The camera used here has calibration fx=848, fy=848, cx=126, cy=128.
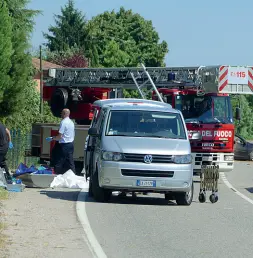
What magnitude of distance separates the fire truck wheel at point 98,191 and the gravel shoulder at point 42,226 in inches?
21.2

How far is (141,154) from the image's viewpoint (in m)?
17.2

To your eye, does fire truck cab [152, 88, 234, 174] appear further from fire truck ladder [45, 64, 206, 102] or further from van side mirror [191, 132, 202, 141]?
fire truck ladder [45, 64, 206, 102]

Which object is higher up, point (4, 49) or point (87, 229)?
point (4, 49)

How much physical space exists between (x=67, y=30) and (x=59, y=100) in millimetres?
65649

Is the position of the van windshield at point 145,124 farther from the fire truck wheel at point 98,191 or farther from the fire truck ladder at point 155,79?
the fire truck ladder at point 155,79

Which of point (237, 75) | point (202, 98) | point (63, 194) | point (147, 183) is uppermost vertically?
point (237, 75)

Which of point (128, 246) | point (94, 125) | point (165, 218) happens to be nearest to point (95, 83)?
point (94, 125)

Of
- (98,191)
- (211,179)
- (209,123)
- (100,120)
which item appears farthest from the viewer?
(209,123)

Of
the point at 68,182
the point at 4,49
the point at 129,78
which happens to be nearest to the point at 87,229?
the point at 68,182

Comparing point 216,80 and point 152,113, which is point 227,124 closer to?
point 216,80

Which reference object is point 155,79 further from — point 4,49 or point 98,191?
point 98,191

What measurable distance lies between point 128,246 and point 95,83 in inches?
796

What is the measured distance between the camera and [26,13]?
45344mm

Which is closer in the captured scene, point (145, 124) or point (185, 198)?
point (185, 198)
